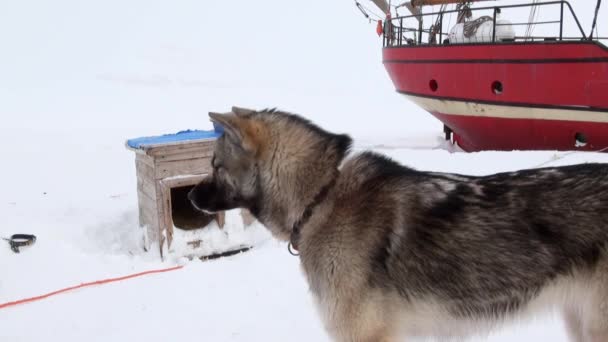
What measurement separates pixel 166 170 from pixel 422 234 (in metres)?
3.42

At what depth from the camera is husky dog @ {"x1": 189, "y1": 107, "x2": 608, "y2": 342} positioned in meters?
2.31

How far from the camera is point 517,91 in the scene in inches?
368

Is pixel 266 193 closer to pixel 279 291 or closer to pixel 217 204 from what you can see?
pixel 217 204

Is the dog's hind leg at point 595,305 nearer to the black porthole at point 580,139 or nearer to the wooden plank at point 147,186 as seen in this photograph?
the wooden plank at point 147,186

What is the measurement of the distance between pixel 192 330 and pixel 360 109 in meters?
18.6

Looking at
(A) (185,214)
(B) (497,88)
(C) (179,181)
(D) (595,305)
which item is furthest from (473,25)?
(D) (595,305)

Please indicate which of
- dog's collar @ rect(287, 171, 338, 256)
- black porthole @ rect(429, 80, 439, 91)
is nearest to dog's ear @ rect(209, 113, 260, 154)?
dog's collar @ rect(287, 171, 338, 256)

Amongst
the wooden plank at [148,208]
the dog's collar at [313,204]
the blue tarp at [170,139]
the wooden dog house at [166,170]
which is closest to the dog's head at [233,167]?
the dog's collar at [313,204]

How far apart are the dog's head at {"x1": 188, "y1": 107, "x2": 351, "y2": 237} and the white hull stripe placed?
7.05 m

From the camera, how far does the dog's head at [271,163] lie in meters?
2.64

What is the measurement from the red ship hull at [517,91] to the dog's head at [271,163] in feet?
A: 22.5

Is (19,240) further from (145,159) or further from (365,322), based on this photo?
(365,322)

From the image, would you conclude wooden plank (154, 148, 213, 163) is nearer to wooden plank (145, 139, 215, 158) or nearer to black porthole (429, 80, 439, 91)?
wooden plank (145, 139, 215, 158)

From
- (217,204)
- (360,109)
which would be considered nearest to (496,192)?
(217,204)
